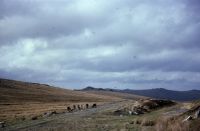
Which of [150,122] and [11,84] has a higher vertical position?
[11,84]

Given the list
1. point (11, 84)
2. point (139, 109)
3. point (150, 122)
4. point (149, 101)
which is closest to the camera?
point (150, 122)

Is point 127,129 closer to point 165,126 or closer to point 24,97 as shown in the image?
point 165,126

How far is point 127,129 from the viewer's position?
113 ft

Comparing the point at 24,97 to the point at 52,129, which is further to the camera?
the point at 24,97

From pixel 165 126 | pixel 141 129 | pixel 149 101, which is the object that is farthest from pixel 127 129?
pixel 149 101

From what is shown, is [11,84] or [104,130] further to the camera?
[11,84]

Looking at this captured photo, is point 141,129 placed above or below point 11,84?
below

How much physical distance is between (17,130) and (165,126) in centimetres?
2015

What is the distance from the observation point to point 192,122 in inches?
1082

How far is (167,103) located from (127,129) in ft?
107

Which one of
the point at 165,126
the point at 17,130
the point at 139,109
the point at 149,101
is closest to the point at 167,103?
the point at 149,101

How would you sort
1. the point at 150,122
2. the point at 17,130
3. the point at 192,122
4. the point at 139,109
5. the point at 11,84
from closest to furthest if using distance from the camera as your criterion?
the point at 192,122 → the point at 150,122 → the point at 17,130 → the point at 139,109 → the point at 11,84

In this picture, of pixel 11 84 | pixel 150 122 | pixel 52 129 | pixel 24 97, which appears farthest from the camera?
pixel 11 84

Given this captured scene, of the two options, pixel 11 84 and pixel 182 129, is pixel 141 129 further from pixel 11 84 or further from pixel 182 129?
pixel 11 84
